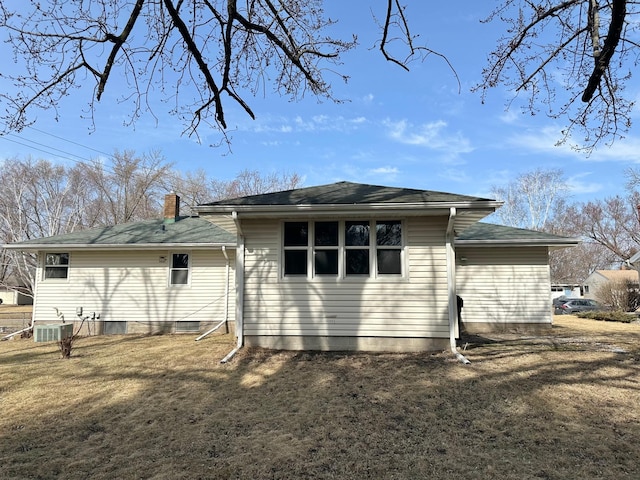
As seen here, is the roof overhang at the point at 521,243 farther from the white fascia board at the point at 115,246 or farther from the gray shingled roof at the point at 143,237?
the white fascia board at the point at 115,246

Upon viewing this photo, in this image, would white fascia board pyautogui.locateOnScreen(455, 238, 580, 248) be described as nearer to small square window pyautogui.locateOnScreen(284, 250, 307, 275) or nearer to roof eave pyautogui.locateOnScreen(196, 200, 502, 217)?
roof eave pyautogui.locateOnScreen(196, 200, 502, 217)

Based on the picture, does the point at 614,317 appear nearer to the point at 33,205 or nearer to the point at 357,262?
the point at 357,262

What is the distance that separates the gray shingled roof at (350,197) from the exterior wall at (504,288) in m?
4.47

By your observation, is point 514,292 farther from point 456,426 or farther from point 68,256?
point 68,256

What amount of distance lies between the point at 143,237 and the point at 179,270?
176 centimetres

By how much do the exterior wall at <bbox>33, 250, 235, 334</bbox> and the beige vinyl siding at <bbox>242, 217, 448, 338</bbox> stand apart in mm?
4717

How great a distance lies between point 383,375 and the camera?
650cm

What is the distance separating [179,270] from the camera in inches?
514

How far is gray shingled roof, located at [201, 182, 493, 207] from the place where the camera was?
7887 mm

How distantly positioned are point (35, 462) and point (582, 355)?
8717 millimetres

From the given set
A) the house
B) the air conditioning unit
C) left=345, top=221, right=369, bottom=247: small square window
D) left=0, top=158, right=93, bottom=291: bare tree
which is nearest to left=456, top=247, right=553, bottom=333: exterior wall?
the house

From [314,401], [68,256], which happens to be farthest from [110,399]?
[68,256]

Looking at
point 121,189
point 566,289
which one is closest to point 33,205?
point 121,189

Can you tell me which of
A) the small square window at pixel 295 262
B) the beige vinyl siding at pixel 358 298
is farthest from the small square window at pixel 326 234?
the beige vinyl siding at pixel 358 298
